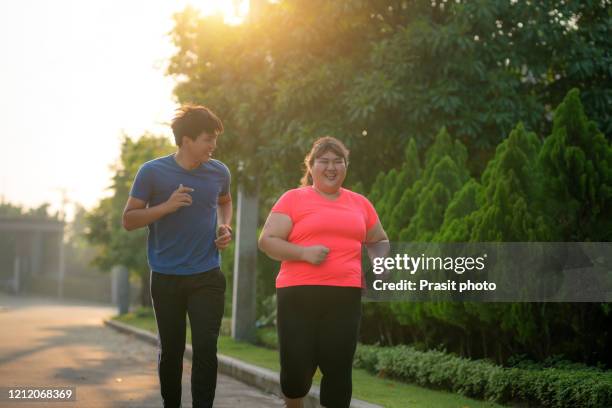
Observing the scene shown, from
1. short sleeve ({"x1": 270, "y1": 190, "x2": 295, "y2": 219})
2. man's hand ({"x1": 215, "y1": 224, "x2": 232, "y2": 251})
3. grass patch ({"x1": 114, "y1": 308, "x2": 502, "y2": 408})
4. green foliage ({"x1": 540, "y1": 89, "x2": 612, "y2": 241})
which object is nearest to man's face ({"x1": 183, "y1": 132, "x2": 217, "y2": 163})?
man's hand ({"x1": 215, "y1": 224, "x2": 232, "y2": 251})

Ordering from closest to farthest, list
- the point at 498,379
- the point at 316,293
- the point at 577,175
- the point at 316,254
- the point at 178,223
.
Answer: the point at 316,254
the point at 316,293
the point at 178,223
the point at 498,379
the point at 577,175

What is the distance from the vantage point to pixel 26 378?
11.6 meters

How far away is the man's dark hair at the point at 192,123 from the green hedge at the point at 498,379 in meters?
3.76

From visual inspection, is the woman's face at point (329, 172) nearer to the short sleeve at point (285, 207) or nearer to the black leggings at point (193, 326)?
the short sleeve at point (285, 207)

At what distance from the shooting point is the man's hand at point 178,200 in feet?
19.6

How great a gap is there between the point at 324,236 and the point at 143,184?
120 centimetres

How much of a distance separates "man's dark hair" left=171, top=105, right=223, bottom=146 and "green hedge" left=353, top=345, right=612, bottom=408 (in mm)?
3764

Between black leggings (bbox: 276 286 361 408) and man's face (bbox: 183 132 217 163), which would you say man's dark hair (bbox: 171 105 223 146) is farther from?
black leggings (bbox: 276 286 361 408)

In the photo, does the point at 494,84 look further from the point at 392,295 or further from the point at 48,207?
the point at 48,207

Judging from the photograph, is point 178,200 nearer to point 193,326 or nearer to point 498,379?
point 193,326

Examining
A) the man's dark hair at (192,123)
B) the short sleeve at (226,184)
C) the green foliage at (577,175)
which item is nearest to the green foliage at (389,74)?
the green foliage at (577,175)

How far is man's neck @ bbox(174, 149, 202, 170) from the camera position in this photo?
6.20 meters

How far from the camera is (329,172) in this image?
584cm

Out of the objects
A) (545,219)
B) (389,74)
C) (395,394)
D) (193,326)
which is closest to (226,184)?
(193,326)
